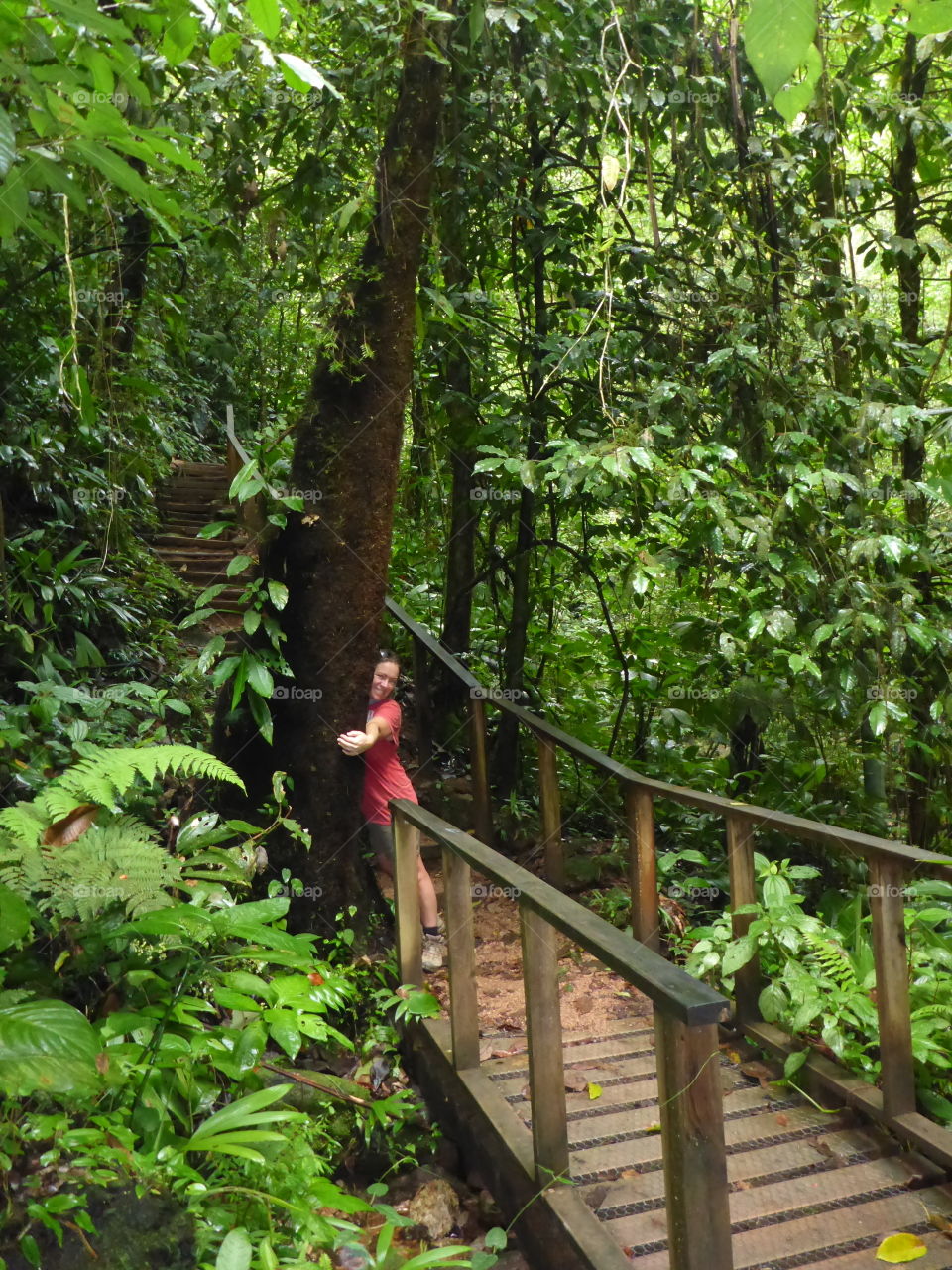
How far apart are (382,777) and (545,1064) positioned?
2130 millimetres

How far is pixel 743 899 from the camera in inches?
145

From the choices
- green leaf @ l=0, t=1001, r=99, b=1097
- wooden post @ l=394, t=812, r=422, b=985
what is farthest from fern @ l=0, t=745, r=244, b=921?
wooden post @ l=394, t=812, r=422, b=985

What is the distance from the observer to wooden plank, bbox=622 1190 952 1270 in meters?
2.52

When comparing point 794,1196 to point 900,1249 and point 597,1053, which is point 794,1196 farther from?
point 597,1053

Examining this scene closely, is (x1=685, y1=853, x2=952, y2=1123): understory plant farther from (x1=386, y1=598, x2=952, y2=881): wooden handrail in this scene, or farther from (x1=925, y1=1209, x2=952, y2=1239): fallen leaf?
(x1=925, y1=1209, x2=952, y2=1239): fallen leaf

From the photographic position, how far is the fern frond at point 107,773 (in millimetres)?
2723

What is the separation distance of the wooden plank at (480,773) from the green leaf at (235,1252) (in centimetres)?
372

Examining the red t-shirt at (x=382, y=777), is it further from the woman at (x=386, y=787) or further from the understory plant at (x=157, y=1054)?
the understory plant at (x=157, y=1054)

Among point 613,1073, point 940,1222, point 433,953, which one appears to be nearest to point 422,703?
Answer: point 433,953

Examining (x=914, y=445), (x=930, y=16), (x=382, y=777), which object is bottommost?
(x=382, y=777)

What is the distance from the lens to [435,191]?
225 inches

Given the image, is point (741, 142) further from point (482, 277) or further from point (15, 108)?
point (15, 108)

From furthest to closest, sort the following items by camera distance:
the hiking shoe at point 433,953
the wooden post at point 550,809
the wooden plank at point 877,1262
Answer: the wooden post at point 550,809 → the hiking shoe at point 433,953 → the wooden plank at point 877,1262

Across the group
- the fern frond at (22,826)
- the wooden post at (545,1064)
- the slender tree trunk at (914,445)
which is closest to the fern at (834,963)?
the wooden post at (545,1064)
